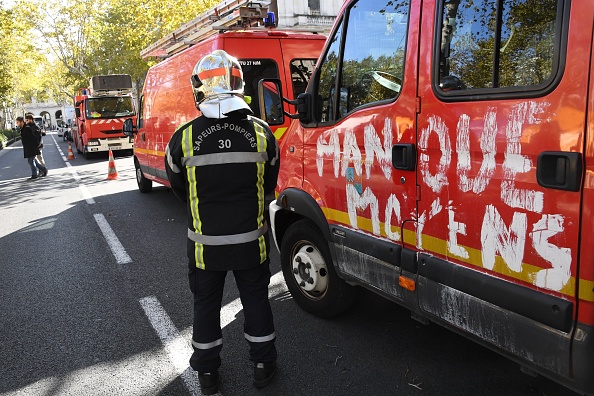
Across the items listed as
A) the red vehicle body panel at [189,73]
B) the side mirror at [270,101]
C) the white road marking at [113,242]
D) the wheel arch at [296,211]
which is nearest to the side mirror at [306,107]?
the side mirror at [270,101]

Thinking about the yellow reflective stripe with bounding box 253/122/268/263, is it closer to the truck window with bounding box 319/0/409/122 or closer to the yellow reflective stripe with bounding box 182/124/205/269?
the yellow reflective stripe with bounding box 182/124/205/269

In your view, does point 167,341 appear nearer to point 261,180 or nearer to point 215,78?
point 261,180

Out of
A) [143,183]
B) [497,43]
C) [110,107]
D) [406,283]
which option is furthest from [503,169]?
[110,107]

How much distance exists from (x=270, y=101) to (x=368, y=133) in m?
0.82

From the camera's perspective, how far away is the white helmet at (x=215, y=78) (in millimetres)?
2740

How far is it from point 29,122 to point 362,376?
12.7 metres

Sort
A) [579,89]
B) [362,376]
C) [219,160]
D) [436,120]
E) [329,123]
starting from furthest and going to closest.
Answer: [329,123] < [362,376] < [219,160] < [436,120] < [579,89]

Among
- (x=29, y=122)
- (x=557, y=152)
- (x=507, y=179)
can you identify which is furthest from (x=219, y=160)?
(x=29, y=122)

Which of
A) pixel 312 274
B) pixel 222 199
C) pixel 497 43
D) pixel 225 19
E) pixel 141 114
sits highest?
pixel 225 19

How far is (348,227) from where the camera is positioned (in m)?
3.26

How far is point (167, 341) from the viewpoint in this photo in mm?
3668

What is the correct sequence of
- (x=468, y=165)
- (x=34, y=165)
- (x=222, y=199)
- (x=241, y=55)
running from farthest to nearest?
(x=34, y=165) → (x=241, y=55) → (x=222, y=199) → (x=468, y=165)

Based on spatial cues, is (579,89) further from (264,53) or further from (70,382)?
(264,53)

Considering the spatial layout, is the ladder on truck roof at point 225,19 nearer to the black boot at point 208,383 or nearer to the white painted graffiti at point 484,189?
the white painted graffiti at point 484,189
